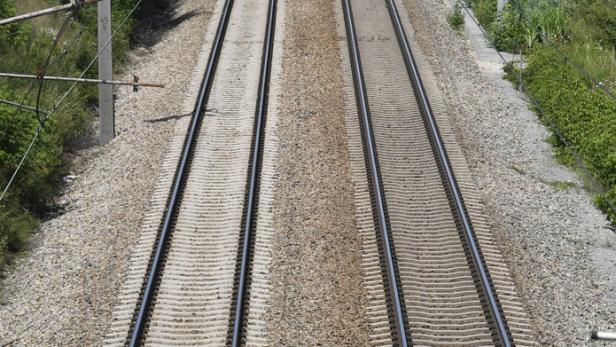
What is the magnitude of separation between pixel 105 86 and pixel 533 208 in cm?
909

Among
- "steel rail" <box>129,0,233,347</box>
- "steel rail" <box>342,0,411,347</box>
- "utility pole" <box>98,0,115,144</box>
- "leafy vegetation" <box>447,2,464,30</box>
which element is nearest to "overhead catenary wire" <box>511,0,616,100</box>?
"leafy vegetation" <box>447,2,464,30</box>

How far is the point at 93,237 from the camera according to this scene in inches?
567

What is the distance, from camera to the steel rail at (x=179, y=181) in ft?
39.4

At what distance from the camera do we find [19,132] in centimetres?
1599

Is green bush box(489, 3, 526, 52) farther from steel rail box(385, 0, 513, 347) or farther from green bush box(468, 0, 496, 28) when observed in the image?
steel rail box(385, 0, 513, 347)

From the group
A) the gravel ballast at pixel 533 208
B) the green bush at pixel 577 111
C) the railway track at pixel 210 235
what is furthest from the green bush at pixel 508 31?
the railway track at pixel 210 235

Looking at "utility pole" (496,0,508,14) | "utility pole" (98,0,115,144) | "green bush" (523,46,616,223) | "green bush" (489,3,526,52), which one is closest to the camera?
"green bush" (523,46,616,223)

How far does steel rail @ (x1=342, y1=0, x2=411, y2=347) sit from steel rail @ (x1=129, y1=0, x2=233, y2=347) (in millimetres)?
3395

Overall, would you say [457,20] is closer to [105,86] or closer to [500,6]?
[500,6]

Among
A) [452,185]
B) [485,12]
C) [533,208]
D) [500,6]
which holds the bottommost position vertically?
[485,12]

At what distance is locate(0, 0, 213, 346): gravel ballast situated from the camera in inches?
478

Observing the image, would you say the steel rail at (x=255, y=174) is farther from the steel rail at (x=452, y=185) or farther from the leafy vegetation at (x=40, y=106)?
the leafy vegetation at (x=40, y=106)

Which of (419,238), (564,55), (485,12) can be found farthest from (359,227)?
(485,12)

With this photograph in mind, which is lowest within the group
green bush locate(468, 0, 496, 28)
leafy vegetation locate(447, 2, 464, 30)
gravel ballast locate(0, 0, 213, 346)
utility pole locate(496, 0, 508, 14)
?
leafy vegetation locate(447, 2, 464, 30)
